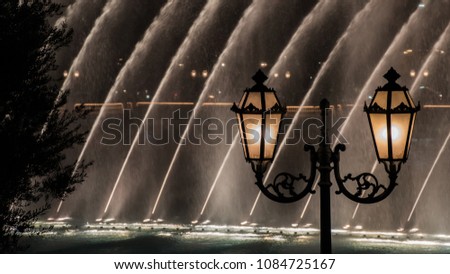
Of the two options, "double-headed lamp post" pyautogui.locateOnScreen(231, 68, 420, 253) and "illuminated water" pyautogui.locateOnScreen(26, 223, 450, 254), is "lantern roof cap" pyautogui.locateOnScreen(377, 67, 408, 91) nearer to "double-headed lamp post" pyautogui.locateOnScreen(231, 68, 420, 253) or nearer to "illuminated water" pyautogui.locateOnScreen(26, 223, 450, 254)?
"double-headed lamp post" pyautogui.locateOnScreen(231, 68, 420, 253)

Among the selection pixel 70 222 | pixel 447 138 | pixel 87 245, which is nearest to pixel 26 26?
pixel 87 245

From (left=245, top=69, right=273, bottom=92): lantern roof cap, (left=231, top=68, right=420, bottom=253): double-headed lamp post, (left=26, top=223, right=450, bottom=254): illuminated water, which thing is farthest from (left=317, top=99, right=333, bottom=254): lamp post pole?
(left=26, top=223, right=450, bottom=254): illuminated water

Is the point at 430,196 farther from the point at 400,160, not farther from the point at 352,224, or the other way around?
the point at 400,160

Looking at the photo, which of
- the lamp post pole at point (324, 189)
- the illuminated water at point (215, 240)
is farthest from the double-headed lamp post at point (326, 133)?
the illuminated water at point (215, 240)

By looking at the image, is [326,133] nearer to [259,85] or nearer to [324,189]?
[324,189]

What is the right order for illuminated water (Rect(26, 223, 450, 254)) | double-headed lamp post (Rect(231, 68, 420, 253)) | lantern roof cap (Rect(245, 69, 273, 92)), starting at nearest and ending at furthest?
double-headed lamp post (Rect(231, 68, 420, 253)) < lantern roof cap (Rect(245, 69, 273, 92)) < illuminated water (Rect(26, 223, 450, 254))

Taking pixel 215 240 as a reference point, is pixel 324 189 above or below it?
above

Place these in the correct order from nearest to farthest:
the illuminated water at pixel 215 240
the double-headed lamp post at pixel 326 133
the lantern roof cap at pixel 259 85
→ the double-headed lamp post at pixel 326 133 < the lantern roof cap at pixel 259 85 < the illuminated water at pixel 215 240

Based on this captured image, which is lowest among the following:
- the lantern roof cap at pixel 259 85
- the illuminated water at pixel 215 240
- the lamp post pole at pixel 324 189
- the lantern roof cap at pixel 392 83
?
the illuminated water at pixel 215 240

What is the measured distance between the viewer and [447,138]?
42375 millimetres

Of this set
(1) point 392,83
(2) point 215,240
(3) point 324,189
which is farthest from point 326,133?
(2) point 215,240

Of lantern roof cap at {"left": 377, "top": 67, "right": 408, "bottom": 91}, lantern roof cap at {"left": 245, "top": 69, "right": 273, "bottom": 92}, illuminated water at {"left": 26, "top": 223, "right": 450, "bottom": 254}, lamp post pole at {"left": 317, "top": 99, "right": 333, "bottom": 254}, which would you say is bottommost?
illuminated water at {"left": 26, "top": 223, "right": 450, "bottom": 254}

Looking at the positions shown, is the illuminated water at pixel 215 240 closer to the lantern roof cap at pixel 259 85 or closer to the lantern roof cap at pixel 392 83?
the lantern roof cap at pixel 259 85

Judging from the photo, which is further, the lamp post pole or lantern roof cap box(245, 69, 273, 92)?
lantern roof cap box(245, 69, 273, 92)
